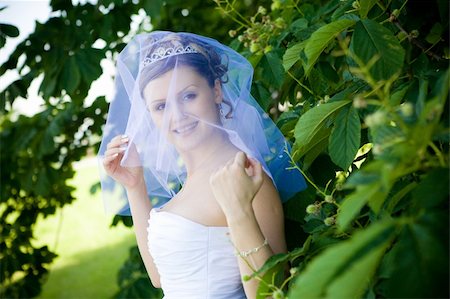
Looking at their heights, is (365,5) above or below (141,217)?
above

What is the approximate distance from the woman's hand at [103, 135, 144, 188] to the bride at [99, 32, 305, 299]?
0.02 metres

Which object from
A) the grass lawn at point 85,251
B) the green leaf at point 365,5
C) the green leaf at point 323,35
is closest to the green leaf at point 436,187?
the green leaf at point 323,35

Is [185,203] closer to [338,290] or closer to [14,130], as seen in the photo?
[338,290]

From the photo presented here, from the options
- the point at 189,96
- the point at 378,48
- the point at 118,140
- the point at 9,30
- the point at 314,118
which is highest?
the point at 378,48

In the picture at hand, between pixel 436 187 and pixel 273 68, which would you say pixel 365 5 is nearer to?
pixel 273 68

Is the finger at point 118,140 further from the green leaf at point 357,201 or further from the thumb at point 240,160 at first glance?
the green leaf at point 357,201

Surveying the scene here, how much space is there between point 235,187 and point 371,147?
35cm

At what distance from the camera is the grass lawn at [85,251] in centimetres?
694

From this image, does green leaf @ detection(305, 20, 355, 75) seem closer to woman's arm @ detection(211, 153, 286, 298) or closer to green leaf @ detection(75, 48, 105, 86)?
woman's arm @ detection(211, 153, 286, 298)

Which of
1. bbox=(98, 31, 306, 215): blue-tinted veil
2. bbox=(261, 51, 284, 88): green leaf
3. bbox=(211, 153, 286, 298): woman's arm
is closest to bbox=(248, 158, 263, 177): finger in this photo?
bbox=(211, 153, 286, 298): woman's arm

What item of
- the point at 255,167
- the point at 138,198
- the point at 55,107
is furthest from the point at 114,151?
the point at 55,107

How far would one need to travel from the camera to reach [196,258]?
169 cm

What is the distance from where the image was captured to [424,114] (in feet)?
2.58

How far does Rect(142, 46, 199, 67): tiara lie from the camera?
5.56ft
